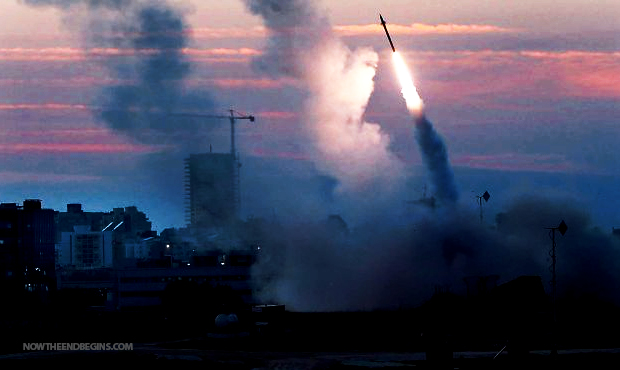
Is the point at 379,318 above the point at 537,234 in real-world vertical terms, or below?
below

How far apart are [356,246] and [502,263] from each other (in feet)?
79.3

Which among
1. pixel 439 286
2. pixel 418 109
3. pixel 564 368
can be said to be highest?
pixel 418 109

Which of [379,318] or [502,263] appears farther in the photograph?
[502,263]

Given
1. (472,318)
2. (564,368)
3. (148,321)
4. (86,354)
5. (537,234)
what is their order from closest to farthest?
(564,368), (86,354), (472,318), (148,321), (537,234)

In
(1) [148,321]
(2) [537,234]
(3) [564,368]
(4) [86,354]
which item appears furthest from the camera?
(2) [537,234]

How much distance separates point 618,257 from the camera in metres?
181

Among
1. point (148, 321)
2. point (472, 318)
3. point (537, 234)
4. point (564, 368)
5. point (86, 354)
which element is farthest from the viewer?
point (537, 234)

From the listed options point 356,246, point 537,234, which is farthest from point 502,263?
point 356,246

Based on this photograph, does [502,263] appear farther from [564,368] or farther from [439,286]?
[564,368]

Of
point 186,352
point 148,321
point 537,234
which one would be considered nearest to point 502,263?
point 537,234

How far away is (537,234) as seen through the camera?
187750 mm

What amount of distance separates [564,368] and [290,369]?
22.8 metres

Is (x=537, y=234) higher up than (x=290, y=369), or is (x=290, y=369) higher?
(x=537, y=234)

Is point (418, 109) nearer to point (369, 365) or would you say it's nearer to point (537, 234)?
point (537, 234)
